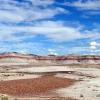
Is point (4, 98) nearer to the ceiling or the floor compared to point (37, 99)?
nearer to the ceiling

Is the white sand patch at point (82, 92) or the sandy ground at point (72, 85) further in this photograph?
the sandy ground at point (72, 85)

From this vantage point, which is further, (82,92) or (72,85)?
(72,85)

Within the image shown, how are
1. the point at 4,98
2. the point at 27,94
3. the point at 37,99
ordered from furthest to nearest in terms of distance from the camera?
the point at 27,94
the point at 37,99
the point at 4,98

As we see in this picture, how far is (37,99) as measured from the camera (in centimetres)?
3412

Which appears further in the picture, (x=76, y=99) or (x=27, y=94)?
(x=27, y=94)

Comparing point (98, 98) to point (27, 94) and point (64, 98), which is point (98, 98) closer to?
point (64, 98)

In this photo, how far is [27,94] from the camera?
39.0 meters

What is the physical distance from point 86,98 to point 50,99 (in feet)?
12.9

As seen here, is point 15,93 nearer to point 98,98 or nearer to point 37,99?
point 37,99

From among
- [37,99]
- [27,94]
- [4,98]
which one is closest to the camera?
[4,98]

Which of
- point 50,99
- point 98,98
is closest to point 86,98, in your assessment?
point 98,98

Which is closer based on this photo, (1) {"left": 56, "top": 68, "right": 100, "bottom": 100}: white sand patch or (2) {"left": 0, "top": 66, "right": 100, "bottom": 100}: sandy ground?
(1) {"left": 56, "top": 68, "right": 100, "bottom": 100}: white sand patch

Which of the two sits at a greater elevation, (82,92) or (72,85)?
(82,92)

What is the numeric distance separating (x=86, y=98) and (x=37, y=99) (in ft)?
17.2
